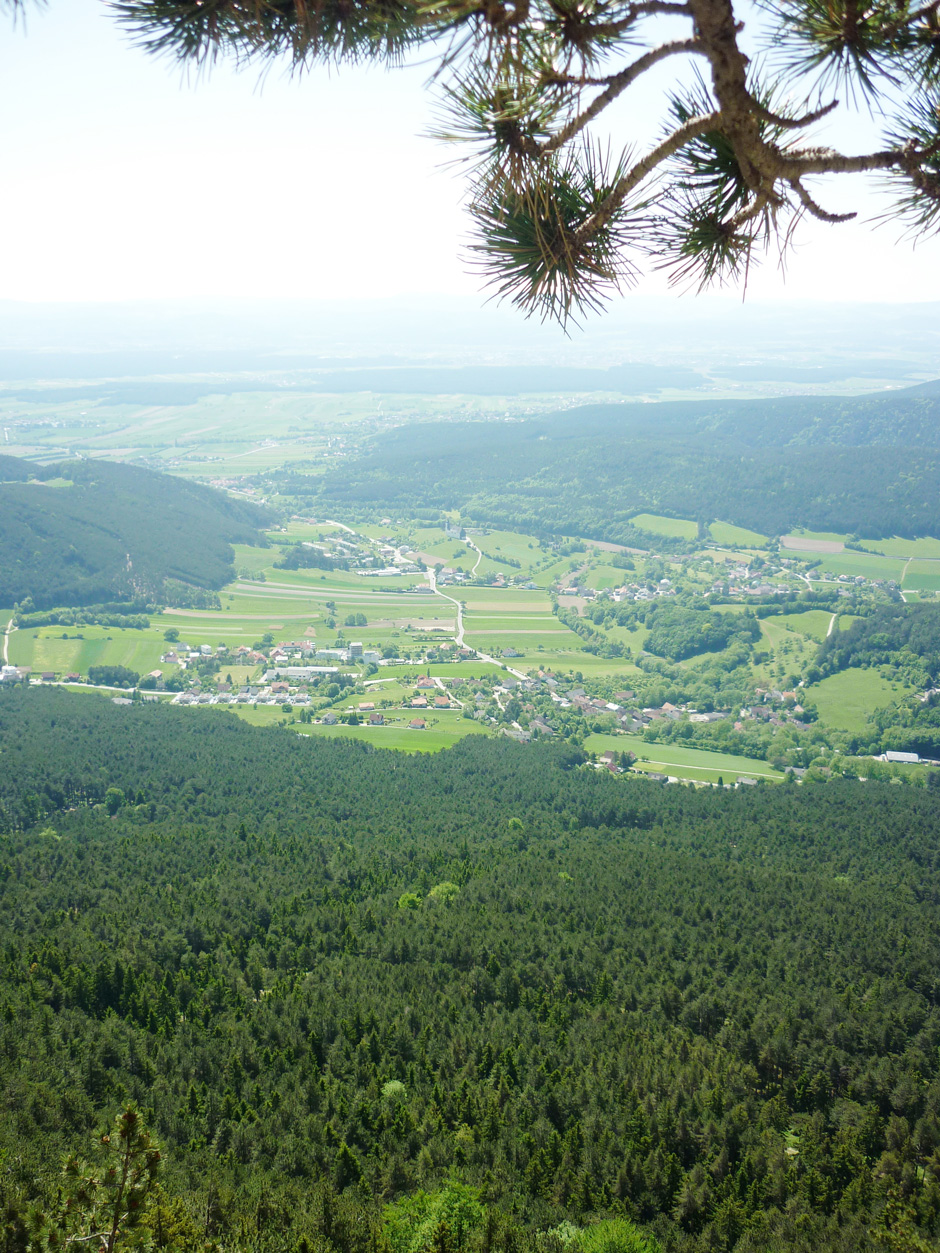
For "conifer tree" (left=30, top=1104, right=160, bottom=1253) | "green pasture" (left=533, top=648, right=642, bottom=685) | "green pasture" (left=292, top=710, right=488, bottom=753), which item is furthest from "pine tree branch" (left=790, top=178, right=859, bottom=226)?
"green pasture" (left=533, top=648, right=642, bottom=685)

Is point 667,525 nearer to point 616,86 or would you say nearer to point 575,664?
point 575,664

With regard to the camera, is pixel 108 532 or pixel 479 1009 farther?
pixel 108 532

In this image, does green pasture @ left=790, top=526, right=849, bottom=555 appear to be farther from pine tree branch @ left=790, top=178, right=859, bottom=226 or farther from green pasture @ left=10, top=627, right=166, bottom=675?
pine tree branch @ left=790, top=178, right=859, bottom=226

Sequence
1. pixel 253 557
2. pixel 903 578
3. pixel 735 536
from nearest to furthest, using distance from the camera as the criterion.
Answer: pixel 903 578 → pixel 253 557 → pixel 735 536

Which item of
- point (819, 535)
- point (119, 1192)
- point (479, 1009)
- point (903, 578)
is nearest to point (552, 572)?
point (819, 535)

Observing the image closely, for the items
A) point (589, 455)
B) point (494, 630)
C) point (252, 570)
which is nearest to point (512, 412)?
point (589, 455)

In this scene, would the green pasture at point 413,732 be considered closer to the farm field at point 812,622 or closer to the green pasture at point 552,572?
the farm field at point 812,622

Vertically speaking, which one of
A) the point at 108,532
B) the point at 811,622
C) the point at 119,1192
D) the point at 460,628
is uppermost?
the point at 119,1192

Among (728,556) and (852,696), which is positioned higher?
(728,556)

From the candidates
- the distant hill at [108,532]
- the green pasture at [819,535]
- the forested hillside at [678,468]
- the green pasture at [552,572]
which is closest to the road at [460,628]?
the green pasture at [552,572]
